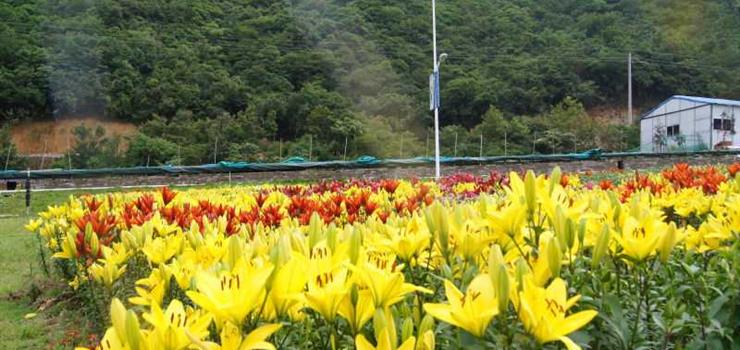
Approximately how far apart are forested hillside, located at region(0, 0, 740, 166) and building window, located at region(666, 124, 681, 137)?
3.04 meters

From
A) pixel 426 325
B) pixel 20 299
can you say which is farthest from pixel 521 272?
pixel 20 299

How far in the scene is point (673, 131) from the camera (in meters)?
27.7

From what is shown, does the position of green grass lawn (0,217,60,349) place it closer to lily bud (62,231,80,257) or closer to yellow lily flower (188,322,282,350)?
lily bud (62,231,80,257)

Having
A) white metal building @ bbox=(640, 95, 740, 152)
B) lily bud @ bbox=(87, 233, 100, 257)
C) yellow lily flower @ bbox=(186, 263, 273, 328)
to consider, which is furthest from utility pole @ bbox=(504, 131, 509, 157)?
yellow lily flower @ bbox=(186, 263, 273, 328)

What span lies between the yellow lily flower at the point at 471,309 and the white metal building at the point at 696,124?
27223mm

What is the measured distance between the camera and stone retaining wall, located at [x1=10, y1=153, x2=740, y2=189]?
47.3 ft

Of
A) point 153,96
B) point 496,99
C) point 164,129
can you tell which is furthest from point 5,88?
point 496,99

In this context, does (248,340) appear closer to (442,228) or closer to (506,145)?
(442,228)

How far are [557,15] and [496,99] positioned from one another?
1179 cm

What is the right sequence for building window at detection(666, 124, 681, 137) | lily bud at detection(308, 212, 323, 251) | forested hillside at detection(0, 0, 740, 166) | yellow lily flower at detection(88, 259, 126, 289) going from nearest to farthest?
lily bud at detection(308, 212, 323, 251) → yellow lily flower at detection(88, 259, 126, 289) → forested hillside at detection(0, 0, 740, 166) → building window at detection(666, 124, 681, 137)

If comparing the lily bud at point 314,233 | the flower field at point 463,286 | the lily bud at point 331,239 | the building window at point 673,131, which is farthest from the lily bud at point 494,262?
the building window at point 673,131

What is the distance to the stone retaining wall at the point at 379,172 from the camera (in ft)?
47.3

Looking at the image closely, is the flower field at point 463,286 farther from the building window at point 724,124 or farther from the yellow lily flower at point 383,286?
the building window at point 724,124

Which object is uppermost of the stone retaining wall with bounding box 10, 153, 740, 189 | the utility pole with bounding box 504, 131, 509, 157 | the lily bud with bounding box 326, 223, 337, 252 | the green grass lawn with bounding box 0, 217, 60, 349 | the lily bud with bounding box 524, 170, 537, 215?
the utility pole with bounding box 504, 131, 509, 157
